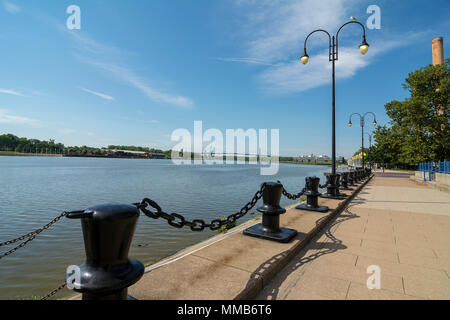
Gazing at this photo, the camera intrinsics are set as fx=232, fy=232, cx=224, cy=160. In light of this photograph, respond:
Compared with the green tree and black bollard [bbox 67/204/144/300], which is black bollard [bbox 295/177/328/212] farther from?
the green tree

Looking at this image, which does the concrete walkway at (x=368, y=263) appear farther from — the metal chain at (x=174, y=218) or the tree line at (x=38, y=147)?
the tree line at (x=38, y=147)

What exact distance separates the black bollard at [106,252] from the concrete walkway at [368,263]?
1.57 meters

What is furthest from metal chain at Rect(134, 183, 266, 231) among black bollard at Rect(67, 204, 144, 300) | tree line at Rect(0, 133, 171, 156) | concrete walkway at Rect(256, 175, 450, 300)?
tree line at Rect(0, 133, 171, 156)

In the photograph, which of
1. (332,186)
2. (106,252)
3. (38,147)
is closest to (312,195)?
(332,186)

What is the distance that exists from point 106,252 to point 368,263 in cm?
364

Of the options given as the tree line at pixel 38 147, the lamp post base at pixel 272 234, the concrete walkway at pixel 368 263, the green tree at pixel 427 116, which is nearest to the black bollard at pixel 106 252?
the concrete walkway at pixel 368 263

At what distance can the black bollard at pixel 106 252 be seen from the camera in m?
1.79

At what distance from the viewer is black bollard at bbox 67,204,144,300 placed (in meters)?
1.79

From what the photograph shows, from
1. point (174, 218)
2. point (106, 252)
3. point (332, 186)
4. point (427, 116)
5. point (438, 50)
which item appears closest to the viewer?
point (106, 252)

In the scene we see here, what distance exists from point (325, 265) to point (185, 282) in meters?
2.10

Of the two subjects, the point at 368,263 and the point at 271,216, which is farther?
the point at 271,216

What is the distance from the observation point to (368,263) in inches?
138

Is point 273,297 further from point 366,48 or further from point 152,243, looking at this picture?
point 366,48

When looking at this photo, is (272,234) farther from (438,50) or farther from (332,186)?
(438,50)
